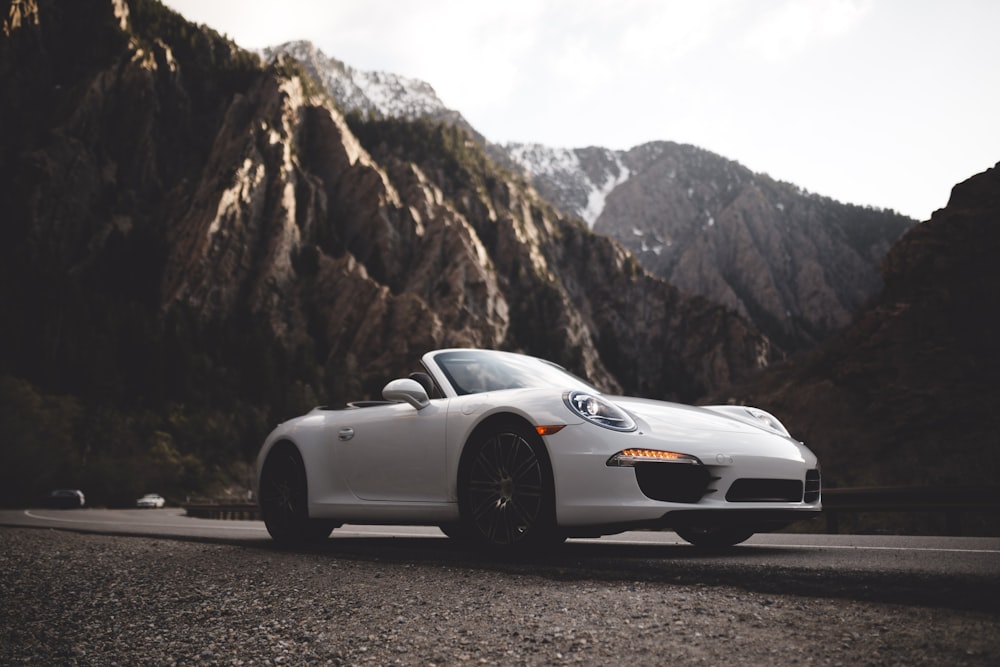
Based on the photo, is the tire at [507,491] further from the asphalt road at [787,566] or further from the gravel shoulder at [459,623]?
the gravel shoulder at [459,623]

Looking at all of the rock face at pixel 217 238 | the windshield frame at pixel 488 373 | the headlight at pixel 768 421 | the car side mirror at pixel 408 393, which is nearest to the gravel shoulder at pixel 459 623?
the car side mirror at pixel 408 393

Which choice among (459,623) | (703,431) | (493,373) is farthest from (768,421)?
(459,623)

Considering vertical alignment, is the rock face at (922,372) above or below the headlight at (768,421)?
above

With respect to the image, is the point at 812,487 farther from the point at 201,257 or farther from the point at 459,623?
the point at 201,257

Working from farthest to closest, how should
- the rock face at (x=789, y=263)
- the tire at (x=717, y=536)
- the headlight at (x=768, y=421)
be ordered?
the rock face at (x=789, y=263), the tire at (x=717, y=536), the headlight at (x=768, y=421)

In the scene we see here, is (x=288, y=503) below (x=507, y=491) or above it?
below

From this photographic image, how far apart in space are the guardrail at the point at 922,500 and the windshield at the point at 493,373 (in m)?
5.22

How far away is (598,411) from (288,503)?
304cm

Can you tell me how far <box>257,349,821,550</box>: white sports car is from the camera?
4312 mm

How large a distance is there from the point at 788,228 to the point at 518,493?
198947 millimetres

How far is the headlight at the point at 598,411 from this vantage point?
14.7ft

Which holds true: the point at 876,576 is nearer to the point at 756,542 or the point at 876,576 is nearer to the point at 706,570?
the point at 706,570

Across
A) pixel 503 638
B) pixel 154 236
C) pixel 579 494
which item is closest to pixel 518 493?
pixel 579 494

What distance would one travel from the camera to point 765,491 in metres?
4.64
